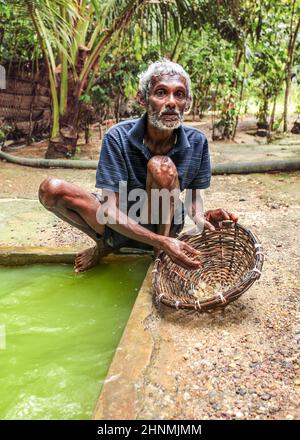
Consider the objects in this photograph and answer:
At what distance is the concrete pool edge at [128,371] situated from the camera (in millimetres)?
1218

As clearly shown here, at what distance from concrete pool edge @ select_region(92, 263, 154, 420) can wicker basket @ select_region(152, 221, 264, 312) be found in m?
0.22

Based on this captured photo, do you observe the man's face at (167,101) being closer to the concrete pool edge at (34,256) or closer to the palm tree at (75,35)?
the concrete pool edge at (34,256)

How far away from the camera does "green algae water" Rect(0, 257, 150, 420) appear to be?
149cm

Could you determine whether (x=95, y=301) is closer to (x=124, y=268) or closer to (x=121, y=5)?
(x=124, y=268)

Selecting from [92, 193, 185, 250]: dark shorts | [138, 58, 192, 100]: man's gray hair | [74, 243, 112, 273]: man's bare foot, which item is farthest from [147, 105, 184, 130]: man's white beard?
[74, 243, 112, 273]: man's bare foot

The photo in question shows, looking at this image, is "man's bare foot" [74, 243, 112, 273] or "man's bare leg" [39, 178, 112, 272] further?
"man's bare foot" [74, 243, 112, 273]

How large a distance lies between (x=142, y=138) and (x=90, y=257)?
2.53ft

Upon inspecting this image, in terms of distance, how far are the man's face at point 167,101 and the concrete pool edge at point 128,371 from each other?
863mm

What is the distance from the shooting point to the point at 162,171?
6.54ft

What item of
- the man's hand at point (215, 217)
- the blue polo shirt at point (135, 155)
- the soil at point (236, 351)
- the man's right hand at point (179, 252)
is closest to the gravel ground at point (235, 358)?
the soil at point (236, 351)

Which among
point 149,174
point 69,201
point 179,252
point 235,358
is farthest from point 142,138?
point 235,358

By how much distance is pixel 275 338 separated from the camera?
68.1 inches

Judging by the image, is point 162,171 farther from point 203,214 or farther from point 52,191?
point 52,191

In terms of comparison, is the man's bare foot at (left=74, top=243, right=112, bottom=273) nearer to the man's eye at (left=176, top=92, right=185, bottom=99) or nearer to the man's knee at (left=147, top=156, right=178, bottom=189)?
the man's knee at (left=147, top=156, right=178, bottom=189)
